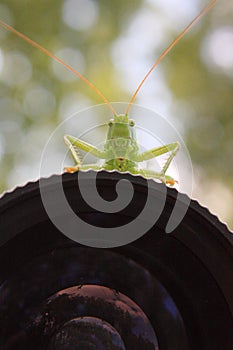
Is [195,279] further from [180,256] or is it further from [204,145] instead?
[204,145]

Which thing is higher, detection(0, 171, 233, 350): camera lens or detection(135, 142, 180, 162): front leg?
detection(135, 142, 180, 162): front leg

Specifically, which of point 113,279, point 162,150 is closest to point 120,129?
point 162,150

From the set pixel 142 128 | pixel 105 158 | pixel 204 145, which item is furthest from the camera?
pixel 204 145

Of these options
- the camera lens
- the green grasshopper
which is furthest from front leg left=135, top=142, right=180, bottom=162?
the camera lens

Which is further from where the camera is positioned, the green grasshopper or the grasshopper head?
the grasshopper head

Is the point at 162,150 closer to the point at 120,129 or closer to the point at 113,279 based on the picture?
the point at 120,129

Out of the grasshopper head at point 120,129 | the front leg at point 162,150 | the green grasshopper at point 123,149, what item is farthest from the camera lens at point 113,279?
the grasshopper head at point 120,129

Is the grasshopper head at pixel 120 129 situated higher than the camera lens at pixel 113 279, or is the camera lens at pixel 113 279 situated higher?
the grasshopper head at pixel 120 129

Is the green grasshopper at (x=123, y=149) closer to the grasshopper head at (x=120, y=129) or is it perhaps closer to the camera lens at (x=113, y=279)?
the grasshopper head at (x=120, y=129)

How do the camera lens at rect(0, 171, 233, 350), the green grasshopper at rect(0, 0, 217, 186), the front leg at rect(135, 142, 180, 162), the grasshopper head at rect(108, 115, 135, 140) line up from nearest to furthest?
the camera lens at rect(0, 171, 233, 350) → the green grasshopper at rect(0, 0, 217, 186) → the front leg at rect(135, 142, 180, 162) → the grasshopper head at rect(108, 115, 135, 140)

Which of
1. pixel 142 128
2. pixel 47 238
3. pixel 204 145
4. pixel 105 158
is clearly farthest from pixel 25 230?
pixel 204 145

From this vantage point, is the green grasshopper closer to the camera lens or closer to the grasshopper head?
the grasshopper head
